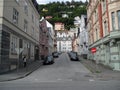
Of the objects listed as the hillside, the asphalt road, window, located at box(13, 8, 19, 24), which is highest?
the hillside

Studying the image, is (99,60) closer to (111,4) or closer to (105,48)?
(105,48)

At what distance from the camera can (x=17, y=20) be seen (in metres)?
29.2

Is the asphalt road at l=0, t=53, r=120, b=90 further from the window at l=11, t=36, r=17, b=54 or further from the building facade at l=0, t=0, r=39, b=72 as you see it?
the window at l=11, t=36, r=17, b=54

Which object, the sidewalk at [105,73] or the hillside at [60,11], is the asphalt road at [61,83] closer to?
the sidewalk at [105,73]

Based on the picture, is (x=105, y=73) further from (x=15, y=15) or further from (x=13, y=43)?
(x=15, y=15)

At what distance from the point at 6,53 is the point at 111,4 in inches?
570

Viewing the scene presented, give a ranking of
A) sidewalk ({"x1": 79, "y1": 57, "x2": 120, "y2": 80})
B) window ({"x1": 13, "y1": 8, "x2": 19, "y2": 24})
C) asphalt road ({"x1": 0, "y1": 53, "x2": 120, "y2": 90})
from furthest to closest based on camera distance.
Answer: window ({"x1": 13, "y1": 8, "x2": 19, "y2": 24})
sidewalk ({"x1": 79, "y1": 57, "x2": 120, "y2": 80})
asphalt road ({"x1": 0, "y1": 53, "x2": 120, "y2": 90})

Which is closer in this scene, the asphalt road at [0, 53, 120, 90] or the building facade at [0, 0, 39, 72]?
the asphalt road at [0, 53, 120, 90]

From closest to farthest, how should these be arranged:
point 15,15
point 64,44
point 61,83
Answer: point 61,83 < point 15,15 < point 64,44

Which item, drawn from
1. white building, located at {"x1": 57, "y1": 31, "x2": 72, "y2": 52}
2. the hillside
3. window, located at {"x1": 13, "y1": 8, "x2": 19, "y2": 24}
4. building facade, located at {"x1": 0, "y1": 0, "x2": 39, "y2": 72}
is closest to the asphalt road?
building facade, located at {"x1": 0, "y1": 0, "x2": 39, "y2": 72}

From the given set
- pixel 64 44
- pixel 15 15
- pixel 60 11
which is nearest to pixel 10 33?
pixel 15 15

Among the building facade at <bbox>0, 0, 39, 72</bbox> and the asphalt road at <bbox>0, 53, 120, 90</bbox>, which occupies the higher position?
the building facade at <bbox>0, 0, 39, 72</bbox>

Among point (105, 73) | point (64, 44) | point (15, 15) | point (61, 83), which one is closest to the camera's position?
point (61, 83)

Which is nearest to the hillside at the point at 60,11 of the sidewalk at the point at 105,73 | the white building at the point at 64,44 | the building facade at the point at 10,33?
the white building at the point at 64,44
